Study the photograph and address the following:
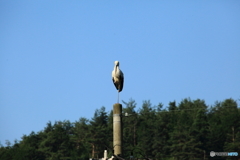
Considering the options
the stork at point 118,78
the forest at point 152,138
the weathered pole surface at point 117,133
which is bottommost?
the weathered pole surface at point 117,133

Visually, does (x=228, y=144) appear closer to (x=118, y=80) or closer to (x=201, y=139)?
(x=201, y=139)

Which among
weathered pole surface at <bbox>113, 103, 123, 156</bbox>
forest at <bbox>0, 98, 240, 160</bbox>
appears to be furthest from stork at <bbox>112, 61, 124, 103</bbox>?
forest at <bbox>0, 98, 240, 160</bbox>

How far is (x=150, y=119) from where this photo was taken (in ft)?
288

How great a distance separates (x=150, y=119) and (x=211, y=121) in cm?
1027

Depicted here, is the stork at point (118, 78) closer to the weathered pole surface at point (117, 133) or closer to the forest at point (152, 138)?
the weathered pole surface at point (117, 133)

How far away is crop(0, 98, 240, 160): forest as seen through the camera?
7540 centimetres

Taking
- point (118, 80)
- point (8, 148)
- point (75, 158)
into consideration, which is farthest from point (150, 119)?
point (118, 80)

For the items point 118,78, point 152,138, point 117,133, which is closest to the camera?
point 117,133

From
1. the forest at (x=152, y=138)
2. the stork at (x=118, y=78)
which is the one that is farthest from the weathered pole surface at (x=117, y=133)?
the forest at (x=152, y=138)

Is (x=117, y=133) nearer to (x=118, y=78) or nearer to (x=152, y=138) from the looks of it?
(x=118, y=78)

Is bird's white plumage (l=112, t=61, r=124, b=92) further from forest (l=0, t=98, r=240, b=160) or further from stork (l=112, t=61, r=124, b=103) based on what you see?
forest (l=0, t=98, r=240, b=160)

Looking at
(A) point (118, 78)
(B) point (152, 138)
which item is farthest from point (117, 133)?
(B) point (152, 138)

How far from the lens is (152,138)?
269ft

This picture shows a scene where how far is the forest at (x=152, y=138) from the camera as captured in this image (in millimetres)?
75400
